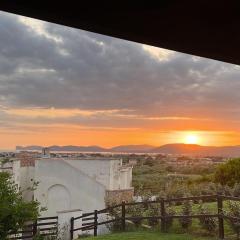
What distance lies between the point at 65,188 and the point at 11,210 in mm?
8375

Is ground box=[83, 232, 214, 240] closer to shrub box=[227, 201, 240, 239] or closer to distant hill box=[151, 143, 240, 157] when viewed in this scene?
shrub box=[227, 201, 240, 239]

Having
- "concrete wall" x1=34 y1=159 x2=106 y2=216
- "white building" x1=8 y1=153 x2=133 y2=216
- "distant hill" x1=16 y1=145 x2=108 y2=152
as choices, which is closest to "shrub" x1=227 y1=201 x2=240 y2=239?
"white building" x1=8 y1=153 x2=133 y2=216

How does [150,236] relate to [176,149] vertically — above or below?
below

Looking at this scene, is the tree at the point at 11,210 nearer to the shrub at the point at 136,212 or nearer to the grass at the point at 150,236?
the grass at the point at 150,236

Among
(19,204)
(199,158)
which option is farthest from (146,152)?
(19,204)

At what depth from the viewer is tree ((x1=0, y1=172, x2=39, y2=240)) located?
20.1 ft

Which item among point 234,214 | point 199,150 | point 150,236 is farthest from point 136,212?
point 199,150

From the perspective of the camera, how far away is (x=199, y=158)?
81.0 feet

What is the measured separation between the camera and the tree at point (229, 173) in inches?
580

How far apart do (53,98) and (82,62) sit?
5309mm

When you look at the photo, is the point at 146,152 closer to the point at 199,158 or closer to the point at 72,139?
the point at 199,158

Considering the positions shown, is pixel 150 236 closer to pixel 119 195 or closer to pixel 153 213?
pixel 153 213

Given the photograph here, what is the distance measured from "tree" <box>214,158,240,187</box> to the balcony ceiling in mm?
13499

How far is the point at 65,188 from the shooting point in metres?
14.4
